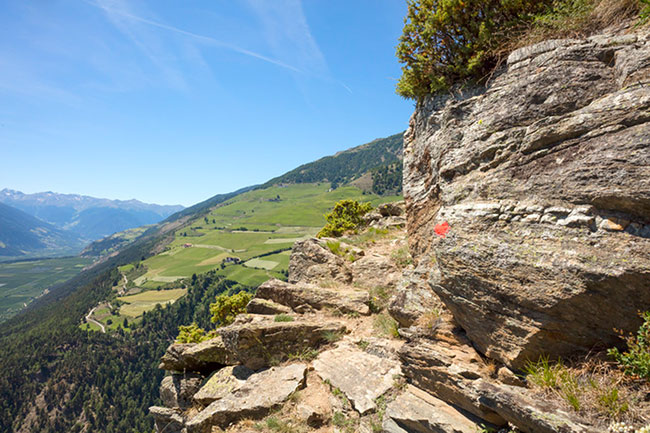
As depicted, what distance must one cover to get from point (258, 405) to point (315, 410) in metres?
2.02

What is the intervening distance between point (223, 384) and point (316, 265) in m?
7.73

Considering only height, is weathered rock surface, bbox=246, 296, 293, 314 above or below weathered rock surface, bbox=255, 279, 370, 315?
below

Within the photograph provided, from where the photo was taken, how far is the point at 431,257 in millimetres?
9484

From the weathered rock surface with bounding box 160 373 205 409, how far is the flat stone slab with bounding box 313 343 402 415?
6.55 metres

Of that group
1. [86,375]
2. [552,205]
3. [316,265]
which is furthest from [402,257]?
[86,375]

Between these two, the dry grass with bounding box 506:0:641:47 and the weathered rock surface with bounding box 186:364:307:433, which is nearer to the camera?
the dry grass with bounding box 506:0:641:47

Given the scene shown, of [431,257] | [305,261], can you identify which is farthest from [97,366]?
[431,257]

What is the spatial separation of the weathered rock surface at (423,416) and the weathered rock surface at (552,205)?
156cm

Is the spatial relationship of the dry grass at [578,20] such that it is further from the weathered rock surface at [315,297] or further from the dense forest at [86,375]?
the dense forest at [86,375]

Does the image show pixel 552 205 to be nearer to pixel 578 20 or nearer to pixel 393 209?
pixel 578 20

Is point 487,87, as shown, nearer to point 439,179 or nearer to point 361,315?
point 439,179

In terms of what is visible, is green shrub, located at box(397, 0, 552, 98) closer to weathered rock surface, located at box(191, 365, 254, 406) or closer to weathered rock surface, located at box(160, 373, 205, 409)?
weathered rock surface, located at box(191, 365, 254, 406)

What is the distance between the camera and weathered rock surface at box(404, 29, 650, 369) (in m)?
5.07

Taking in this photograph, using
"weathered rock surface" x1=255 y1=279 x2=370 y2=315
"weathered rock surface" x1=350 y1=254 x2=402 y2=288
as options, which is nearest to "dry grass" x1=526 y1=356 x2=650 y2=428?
"weathered rock surface" x1=255 y1=279 x2=370 y2=315
